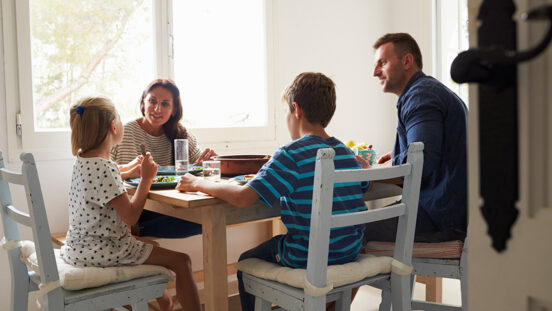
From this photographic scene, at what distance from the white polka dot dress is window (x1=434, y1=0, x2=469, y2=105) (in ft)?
9.98

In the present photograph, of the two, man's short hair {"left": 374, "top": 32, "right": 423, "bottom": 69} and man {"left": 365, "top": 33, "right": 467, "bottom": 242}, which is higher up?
man's short hair {"left": 374, "top": 32, "right": 423, "bottom": 69}

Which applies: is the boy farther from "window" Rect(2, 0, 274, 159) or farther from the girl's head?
"window" Rect(2, 0, 274, 159)

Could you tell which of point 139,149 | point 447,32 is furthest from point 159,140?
point 447,32

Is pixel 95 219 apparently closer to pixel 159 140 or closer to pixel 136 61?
pixel 159 140

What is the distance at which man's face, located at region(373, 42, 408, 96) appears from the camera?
2.36m

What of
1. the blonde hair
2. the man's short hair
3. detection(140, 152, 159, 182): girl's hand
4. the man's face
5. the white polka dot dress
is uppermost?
the man's short hair

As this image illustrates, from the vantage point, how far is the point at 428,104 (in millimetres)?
2016

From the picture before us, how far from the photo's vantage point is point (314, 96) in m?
1.71

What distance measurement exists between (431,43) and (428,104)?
214 centimetres

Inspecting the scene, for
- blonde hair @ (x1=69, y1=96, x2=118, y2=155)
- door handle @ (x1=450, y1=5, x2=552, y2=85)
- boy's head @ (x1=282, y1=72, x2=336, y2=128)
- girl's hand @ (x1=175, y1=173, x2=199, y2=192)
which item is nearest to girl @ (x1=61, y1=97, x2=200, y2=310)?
blonde hair @ (x1=69, y1=96, x2=118, y2=155)

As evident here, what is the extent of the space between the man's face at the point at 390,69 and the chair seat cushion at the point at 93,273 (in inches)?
52.4

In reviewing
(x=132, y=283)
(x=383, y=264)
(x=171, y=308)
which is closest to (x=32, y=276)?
(x=132, y=283)

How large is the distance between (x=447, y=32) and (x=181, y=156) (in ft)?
9.05

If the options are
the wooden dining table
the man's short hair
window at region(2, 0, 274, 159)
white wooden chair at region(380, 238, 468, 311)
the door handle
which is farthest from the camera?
window at region(2, 0, 274, 159)
